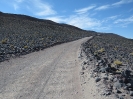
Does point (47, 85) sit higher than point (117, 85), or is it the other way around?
point (117, 85)

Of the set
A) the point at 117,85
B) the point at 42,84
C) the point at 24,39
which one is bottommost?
the point at 42,84

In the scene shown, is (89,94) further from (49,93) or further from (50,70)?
(50,70)

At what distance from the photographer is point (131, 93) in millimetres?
8070

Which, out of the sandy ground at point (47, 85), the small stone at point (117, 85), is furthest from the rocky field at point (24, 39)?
the small stone at point (117, 85)

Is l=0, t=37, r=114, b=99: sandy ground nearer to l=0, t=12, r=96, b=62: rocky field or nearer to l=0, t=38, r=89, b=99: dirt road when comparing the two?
l=0, t=38, r=89, b=99: dirt road

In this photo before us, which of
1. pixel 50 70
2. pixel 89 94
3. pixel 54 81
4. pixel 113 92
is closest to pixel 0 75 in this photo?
pixel 50 70

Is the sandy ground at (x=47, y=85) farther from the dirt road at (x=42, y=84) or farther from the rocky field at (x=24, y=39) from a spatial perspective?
the rocky field at (x=24, y=39)

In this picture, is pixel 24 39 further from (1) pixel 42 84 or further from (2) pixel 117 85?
(2) pixel 117 85

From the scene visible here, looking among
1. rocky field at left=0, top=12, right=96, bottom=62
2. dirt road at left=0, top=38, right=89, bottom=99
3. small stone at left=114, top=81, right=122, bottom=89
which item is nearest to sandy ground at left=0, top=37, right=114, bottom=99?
dirt road at left=0, top=38, right=89, bottom=99

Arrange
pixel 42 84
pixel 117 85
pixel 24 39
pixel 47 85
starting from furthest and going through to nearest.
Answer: pixel 24 39, pixel 42 84, pixel 47 85, pixel 117 85

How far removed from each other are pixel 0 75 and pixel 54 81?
169 inches

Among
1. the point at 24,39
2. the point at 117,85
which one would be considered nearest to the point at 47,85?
the point at 117,85

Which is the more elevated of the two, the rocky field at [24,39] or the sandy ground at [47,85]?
the rocky field at [24,39]

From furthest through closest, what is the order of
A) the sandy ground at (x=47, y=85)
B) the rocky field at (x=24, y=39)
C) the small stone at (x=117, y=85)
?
the rocky field at (x=24, y=39), the sandy ground at (x=47, y=85), the small stone at (x=117, y=85)
